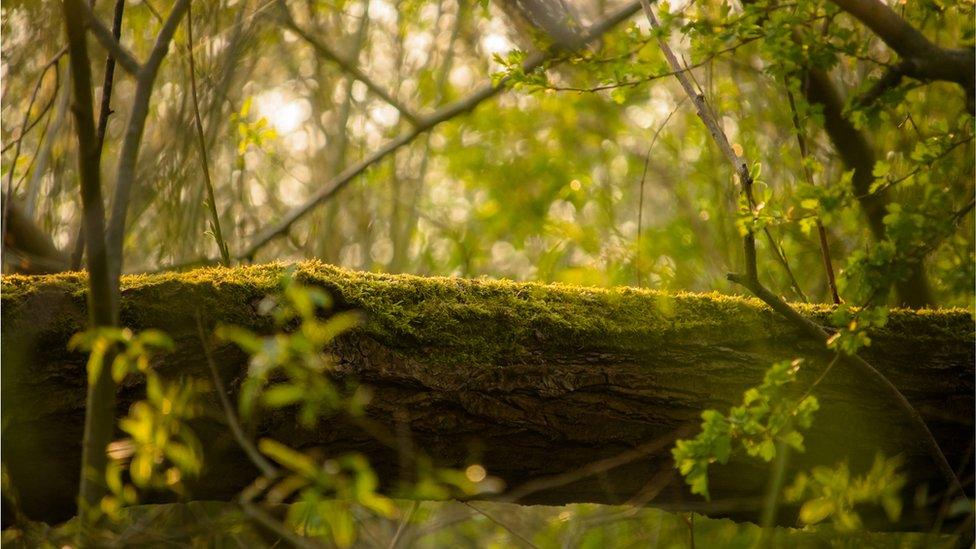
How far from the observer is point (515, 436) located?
6.79 feet

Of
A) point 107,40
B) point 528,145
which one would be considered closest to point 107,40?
point 107,40

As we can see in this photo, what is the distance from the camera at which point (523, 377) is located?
2.07 meters

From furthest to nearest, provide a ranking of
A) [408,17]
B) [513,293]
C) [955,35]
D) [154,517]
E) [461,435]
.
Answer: [408,17] < [955,35] < [154,517] < [513,293] < [461,435]

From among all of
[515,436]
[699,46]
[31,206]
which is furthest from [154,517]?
[699,46]

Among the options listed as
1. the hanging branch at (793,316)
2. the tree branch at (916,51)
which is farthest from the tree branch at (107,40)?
the tree branch at (916,51)

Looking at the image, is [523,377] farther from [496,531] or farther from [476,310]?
[496,531]

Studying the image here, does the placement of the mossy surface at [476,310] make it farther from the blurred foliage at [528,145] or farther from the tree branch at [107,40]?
the tree branch at [107,40]

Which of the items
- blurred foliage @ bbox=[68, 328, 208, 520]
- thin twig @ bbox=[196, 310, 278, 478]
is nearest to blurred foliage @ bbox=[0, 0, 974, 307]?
thin twig @ bbox=[196, 310, 278, 478]

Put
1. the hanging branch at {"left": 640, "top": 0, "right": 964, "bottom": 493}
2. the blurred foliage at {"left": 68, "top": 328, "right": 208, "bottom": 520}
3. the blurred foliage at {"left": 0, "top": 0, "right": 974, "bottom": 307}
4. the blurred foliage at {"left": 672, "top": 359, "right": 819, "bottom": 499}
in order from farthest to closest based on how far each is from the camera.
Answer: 1. the blurred foliage at {"left": 0, "top": 0, "right": 974, "bottom": 307}
2. the hanging branch at {"left": 640, "top": 0, "right": 964, "bottom": 493}
3. the blurred foliage at {"left": 672, "top": 359, "right": 819, "bottom": 499}
4. the blurred foliage at {"left": 68, "top": 328, "right": 208, "bottom": 520}

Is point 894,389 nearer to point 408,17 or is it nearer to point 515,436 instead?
point 515,436

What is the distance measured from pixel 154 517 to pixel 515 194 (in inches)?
158

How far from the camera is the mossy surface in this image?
6.38ft

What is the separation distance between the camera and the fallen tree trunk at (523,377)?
6.10ft

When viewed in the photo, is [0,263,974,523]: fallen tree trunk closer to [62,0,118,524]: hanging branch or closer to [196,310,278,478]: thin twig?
[196,310,278,478]: thin twig
